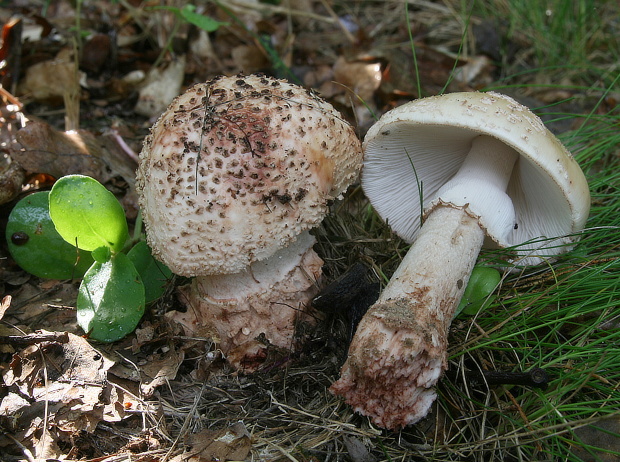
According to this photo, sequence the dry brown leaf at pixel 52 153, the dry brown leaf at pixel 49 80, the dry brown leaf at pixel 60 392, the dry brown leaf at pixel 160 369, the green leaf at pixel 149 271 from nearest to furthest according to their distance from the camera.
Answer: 1. the dry brown leaf at pixel 60 392
2. the dry brown leaf at pixel 160 369
3. the green leaf at pixel 149 271
4. the dry brown leaf at pixel 52 153
5. the dry brown leaf at pixel 49 80

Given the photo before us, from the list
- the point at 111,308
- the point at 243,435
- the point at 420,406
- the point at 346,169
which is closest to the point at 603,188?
the point at 346,169

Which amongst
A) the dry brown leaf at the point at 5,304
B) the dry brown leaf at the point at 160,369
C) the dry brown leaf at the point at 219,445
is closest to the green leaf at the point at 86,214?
the dry brown leaf at the point at 5,304

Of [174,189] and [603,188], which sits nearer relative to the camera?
[174,189]

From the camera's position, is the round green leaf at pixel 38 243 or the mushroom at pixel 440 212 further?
the round green leaf at pixel 38 243

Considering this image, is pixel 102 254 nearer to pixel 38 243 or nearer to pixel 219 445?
pixel 38 243

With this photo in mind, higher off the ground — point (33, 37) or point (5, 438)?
point (33, 37)

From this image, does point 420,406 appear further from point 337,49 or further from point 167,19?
point 167,19

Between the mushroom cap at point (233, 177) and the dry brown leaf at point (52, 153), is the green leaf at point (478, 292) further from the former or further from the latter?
the dry brown leaf at point (52, 153)

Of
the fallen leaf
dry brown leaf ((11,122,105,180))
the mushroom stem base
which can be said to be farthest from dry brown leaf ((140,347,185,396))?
the fallen leaf
